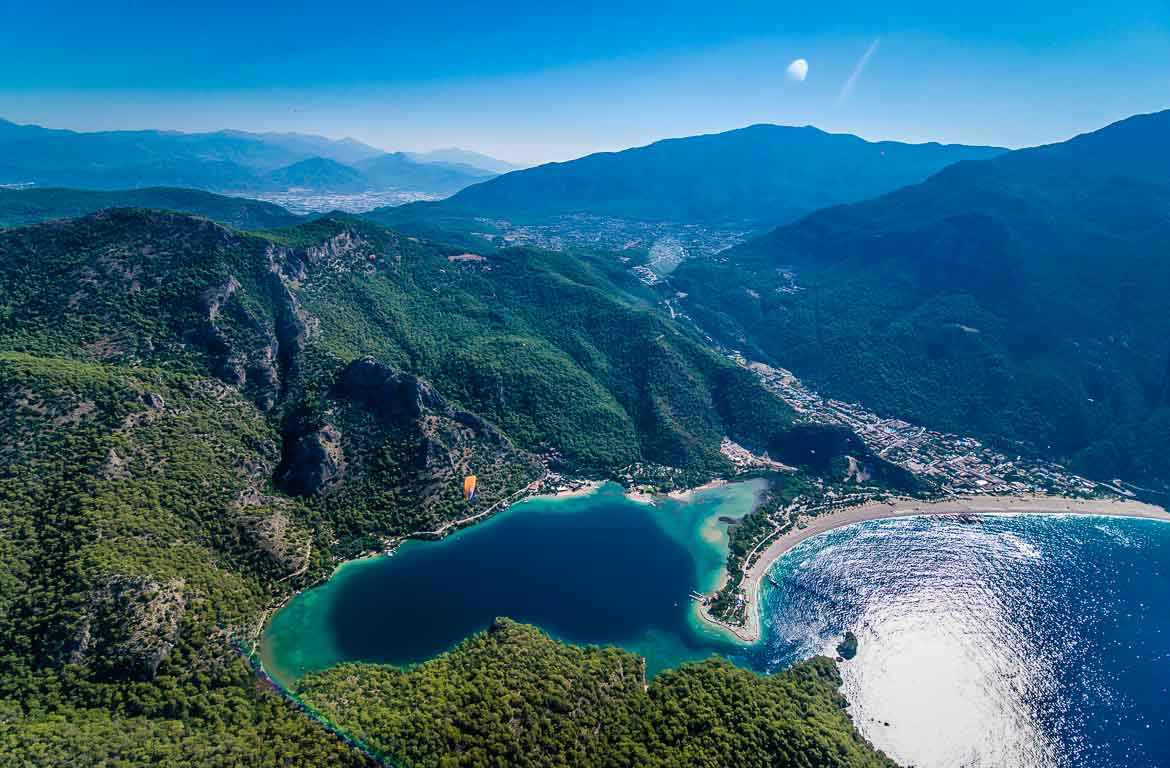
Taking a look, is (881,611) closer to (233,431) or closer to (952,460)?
(952,460)

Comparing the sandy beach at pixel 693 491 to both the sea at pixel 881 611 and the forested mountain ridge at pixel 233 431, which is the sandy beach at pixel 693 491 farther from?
the forested mountain ridge at pixel 233 431

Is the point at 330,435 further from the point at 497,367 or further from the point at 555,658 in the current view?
the point at 555,658

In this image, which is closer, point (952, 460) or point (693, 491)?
point (693, 491)

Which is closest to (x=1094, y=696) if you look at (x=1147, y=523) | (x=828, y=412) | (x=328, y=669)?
(x=1147, y=523)

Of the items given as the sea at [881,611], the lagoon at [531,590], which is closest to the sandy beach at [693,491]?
the sea at [881,611]

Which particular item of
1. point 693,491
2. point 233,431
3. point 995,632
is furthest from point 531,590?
point 995,632

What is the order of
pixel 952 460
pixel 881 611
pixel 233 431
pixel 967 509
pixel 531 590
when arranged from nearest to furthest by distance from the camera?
1. pixel 531 590
2. pixel 881 611
3. pixel 233 431
4. pixel 967 509
5. pixel 952 460

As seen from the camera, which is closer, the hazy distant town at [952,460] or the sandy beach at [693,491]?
the sandy beach at [693,491]
